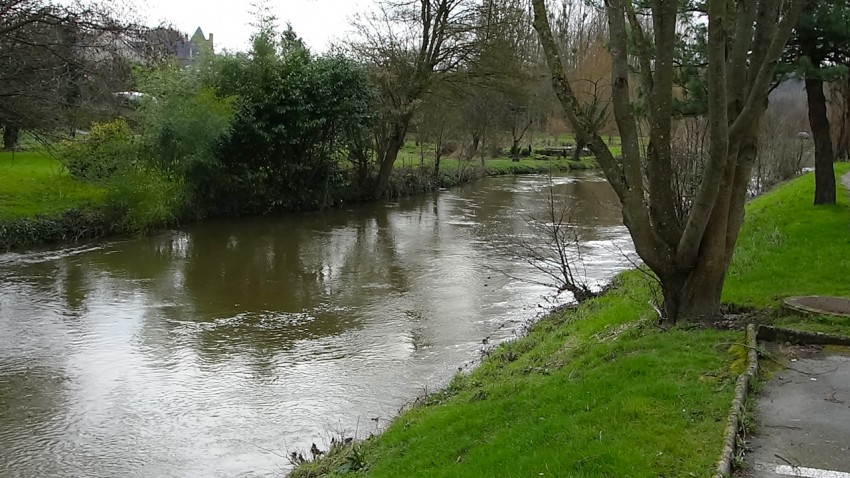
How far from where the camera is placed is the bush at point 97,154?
63.3ft

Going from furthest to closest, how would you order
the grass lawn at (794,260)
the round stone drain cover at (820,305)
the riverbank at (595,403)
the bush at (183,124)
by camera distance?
the bush at (183,124) < the grass lawn at (794,260) < the round stone drain cover at (820,305) < the riverbank at (595,403)

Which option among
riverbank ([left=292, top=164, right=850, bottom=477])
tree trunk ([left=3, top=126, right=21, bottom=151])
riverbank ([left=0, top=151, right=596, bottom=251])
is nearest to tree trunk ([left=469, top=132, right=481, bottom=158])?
riverbank ([left=0, top=151, right=596, bottom=251])

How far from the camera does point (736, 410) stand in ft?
Answer: 15.8

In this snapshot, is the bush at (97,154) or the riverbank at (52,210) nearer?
the riverbank at (52,210)

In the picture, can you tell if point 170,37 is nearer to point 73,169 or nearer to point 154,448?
point 73,169

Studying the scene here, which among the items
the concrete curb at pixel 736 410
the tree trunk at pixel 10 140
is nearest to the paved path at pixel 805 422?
the concrete curb at pixel 736 410

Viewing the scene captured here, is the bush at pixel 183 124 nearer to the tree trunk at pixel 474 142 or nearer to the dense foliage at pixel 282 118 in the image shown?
the dense foliage at pixel 282 118

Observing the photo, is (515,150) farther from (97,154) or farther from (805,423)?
(805,423)

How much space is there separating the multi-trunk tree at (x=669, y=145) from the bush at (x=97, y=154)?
1570 centimetres

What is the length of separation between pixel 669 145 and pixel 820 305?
244 cm

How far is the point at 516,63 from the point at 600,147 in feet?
73.2

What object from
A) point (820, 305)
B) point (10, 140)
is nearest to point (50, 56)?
point (10, 140)

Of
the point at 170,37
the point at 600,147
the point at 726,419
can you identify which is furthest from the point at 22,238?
the point at 726,419

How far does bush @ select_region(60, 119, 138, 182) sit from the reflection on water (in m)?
2.24
